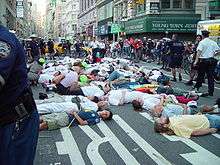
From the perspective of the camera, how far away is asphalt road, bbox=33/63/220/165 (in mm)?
6297

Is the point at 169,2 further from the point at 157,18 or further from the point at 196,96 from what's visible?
the point at 196,96

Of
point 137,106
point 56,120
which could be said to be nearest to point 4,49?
point 56,120

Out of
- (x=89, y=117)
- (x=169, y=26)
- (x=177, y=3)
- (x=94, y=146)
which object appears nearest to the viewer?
(x=94, y=146)

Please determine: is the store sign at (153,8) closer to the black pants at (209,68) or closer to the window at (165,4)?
the window at (165,4)

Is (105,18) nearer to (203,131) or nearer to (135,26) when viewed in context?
(135,26)

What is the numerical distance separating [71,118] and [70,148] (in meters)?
1.70

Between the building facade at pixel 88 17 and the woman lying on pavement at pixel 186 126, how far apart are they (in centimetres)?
7066

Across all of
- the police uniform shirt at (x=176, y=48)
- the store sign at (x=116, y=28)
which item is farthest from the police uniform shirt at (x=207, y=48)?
the store sign at (x=116, y=28)

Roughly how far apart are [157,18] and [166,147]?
117 ft

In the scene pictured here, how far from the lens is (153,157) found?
253 inches

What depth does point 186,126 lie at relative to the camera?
25.7ft

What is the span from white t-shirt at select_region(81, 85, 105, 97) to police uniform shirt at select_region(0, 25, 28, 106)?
8.64 meters

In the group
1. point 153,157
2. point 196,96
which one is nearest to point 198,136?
point 153,157

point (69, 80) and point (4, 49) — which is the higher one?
point (4, 49)
